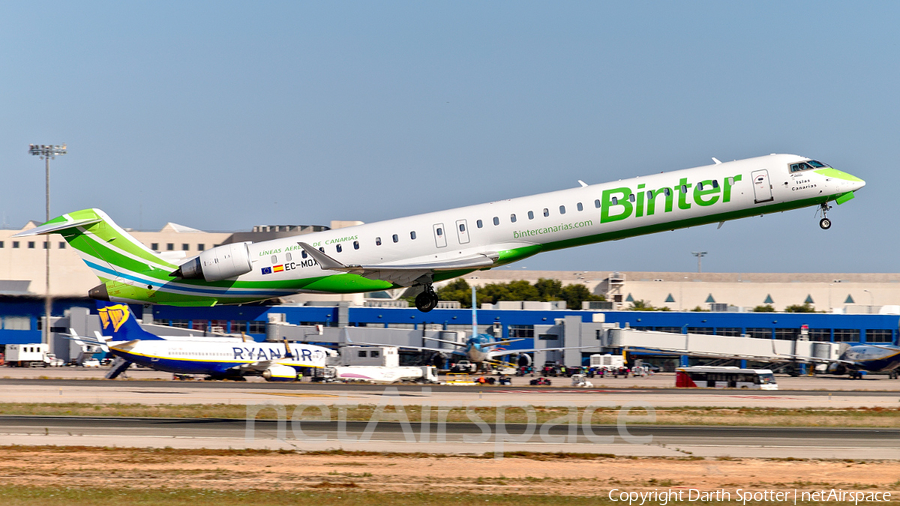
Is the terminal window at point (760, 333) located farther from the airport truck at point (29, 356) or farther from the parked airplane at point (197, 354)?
the airport truck at point (29, 356)

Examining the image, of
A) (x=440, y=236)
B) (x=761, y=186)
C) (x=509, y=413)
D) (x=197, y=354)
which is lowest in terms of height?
(x=509, y=413)

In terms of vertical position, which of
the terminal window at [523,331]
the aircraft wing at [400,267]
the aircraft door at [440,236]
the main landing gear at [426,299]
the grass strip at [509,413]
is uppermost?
the aircraft door at [440,236]

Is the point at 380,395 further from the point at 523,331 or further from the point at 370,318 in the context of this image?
the point at 523,331

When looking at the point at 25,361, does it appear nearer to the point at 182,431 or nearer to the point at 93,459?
the point at 182,431

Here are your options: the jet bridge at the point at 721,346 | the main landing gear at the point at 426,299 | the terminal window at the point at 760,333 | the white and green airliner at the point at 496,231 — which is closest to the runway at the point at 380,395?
the white and green airliner at the point at 496,231

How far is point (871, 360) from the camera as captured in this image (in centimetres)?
8194

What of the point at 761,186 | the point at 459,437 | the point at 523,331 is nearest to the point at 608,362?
the point at 523,331

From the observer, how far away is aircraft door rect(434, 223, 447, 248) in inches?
1275

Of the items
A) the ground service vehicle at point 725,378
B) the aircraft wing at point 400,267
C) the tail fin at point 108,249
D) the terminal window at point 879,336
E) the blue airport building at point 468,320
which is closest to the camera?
the aircraft wing at point 400,267

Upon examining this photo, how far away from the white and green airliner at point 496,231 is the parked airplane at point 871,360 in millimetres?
55249

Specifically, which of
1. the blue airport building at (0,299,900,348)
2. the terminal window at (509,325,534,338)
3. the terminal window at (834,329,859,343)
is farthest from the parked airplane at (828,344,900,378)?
the terminal window at (509,325,534,338)

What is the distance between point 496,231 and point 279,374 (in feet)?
123

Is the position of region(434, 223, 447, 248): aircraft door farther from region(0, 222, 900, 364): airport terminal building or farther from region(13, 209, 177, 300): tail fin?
region(0, 222, 900, 364): airport terminal building

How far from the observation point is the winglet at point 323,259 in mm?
31872
